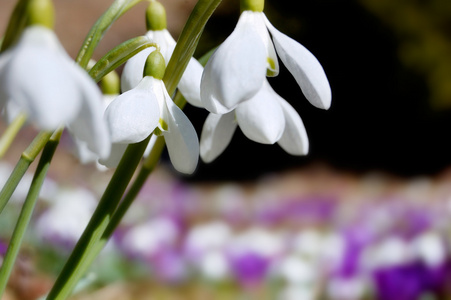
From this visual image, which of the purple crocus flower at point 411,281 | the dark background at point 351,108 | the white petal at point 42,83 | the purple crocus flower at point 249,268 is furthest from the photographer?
the dark background at point 351,108

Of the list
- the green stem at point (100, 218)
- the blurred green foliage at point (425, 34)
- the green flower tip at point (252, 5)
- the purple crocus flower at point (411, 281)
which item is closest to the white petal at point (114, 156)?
the green stem at point (100, 218)

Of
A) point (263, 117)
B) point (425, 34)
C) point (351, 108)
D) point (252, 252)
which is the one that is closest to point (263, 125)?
point (263, 117)

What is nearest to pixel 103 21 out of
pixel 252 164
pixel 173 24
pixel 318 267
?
pixel 318 267

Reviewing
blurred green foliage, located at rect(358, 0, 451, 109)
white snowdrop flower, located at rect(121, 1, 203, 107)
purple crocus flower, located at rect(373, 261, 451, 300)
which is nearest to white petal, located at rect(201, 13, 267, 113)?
white snowdrop flower, located at rect(121, 1, 203, 107)

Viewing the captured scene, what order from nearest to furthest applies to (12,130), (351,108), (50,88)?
(50,88)
(12,130)
(351,108)

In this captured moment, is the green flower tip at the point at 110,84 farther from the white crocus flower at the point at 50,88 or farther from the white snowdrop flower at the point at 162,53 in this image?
the white crocus flower at the point at 50,88

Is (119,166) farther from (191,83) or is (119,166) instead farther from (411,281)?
(411,281)
